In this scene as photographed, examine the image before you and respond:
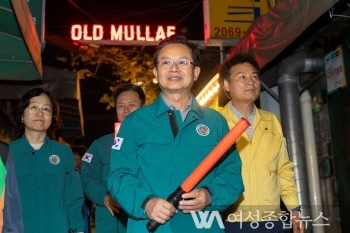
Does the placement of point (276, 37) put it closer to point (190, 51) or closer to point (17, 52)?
point (190, 51)

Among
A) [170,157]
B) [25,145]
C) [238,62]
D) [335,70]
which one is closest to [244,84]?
[238,62]

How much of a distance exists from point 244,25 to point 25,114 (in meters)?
4.60

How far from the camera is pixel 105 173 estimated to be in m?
5.04

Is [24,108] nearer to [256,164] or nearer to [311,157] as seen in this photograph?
[256,164]

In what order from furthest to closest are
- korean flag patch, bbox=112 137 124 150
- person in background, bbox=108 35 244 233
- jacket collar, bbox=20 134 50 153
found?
jacket collar, bbox=20 134 50 153, korean flag patch, bbox=112 137 124 150, person in background, bbox=108 35 244 233

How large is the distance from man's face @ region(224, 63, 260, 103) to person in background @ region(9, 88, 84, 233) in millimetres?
1634

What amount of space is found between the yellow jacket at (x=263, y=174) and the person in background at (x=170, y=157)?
2.78 ft

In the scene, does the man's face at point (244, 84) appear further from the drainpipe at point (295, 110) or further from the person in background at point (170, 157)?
the drainpipe at point (295, 110)

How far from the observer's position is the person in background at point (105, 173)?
4859 mm

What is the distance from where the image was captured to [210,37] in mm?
7906

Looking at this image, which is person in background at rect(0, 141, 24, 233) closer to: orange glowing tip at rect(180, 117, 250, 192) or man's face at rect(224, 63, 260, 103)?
orange glowing tip at rect(180, 117, 250, 192)

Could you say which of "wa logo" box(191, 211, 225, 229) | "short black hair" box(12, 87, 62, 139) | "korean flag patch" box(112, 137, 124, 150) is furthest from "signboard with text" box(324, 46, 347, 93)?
"korean flag patch" box(112, 137, 124, 150)

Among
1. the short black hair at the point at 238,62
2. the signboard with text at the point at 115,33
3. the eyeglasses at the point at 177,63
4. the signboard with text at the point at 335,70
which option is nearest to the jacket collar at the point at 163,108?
the eyeglasses at the point at 177,63

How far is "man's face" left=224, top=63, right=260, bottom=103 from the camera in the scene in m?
3.91
